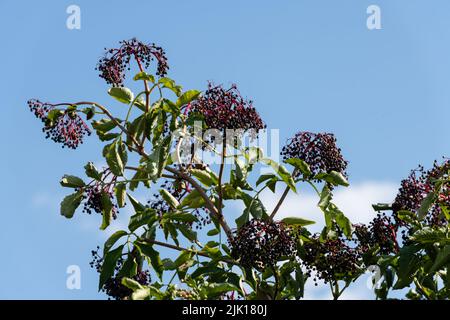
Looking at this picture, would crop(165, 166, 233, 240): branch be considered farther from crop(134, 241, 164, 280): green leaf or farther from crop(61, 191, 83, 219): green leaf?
crop(61, 191, 83, 219): green leaf

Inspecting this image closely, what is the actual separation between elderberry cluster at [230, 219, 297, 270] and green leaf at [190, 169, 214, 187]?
78cm

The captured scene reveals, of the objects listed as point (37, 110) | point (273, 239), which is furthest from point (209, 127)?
point (37, 110)

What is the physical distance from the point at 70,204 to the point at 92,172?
31 centimetres

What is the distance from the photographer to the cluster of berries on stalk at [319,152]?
24.2ft

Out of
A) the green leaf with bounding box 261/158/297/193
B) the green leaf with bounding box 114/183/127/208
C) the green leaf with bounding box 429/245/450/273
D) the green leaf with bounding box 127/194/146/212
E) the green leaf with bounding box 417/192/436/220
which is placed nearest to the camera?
the green leaf with bounding box 429/245/450/273

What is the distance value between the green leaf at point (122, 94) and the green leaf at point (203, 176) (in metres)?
0.75

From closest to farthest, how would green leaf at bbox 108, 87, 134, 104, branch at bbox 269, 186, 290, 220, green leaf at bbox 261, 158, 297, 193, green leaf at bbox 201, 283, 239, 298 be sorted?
green leaf at bbox 201, 283, 239, 298 < green leaf at bbox 261, 158, 297, 193 < branch at bbox 269, 186, 290, 220 < green leaf at bbox 108, 87, 134, 104

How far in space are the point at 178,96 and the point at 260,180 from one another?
0.91 meters

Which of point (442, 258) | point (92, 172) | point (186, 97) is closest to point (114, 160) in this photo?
point (92, 172)

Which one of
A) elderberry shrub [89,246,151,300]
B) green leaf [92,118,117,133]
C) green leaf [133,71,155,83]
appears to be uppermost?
green leaf [133,71,155,83]

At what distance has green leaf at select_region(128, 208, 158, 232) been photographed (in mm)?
7438

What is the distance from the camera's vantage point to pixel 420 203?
7.38 meters

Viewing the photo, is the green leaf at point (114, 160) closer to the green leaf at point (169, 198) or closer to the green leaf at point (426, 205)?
the green leaf at point (169, 198)
